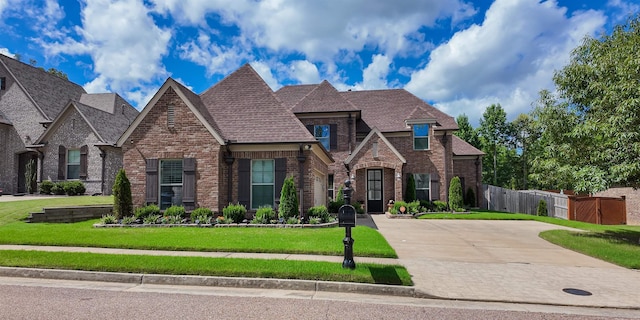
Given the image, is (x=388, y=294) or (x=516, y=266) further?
(x=516, y=266)

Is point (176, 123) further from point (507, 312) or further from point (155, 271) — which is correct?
point (507, 312)

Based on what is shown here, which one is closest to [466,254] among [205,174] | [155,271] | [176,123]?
[155,271]

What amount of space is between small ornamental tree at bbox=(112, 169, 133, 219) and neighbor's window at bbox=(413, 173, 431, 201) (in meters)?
16.5

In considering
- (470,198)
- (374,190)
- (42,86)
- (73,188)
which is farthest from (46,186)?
(470,198)

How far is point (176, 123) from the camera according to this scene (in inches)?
575

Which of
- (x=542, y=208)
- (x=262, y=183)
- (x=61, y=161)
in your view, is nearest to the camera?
(x=262, y=183)

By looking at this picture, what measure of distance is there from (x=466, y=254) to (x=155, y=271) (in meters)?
7.62

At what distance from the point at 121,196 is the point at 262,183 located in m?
5.37

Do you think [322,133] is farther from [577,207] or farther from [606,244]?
[577,207]

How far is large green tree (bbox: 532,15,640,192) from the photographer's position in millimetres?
11078

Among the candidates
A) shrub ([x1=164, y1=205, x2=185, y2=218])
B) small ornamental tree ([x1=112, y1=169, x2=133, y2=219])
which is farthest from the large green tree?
small ornamental tree ([x1=112, y1=169, x2=133, y2=219])

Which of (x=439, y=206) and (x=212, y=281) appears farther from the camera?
(x=439, y=206)

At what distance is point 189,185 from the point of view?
14.3 metres

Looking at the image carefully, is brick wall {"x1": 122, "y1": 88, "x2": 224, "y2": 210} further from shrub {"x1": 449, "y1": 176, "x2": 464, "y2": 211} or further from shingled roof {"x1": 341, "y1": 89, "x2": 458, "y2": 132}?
shrub {"x1": 449, "y1": 176, "x2": 464, "y2": 211}
